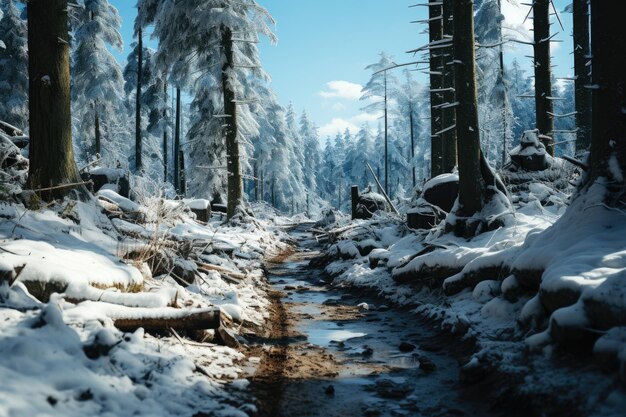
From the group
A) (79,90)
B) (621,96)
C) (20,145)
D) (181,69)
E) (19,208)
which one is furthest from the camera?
(79,90)

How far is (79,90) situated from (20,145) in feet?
62.7

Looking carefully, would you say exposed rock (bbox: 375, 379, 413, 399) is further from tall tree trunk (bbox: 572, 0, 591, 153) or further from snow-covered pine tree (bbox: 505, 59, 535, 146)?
snow-covered pine tree (bbox: 505, 59, 535, 146)

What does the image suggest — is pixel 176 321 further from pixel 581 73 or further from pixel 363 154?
pixel 363 154

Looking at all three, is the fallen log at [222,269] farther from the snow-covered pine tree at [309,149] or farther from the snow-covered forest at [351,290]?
the snow-covered pine tree at [309,149]

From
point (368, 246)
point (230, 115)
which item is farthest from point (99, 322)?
point (230, 115)

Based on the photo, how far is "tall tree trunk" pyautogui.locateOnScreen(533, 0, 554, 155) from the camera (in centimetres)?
1291

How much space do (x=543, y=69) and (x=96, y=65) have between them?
24313mm

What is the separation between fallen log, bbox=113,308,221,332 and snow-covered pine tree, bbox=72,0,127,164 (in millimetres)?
24066

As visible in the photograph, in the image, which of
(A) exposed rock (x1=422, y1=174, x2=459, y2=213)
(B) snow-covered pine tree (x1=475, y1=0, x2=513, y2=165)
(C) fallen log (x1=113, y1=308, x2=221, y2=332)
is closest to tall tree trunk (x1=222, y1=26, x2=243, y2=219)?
(A) exposed rock (x1=422, y1=174, x2=459, y2=213)

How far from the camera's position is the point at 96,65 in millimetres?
26578

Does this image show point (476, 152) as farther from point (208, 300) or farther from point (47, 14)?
point (47, 14)

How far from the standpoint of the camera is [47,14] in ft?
22.3

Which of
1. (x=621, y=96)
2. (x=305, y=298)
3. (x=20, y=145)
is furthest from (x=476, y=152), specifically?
(x=20, y=145)

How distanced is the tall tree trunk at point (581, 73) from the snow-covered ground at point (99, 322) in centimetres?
1197
